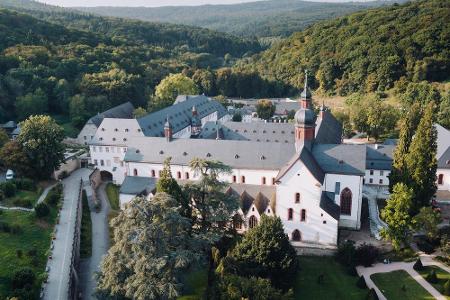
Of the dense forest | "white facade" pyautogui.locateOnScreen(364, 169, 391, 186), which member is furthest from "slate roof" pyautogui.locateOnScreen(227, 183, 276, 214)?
the dense forest

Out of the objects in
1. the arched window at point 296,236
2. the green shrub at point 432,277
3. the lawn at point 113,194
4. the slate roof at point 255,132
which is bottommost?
the green shrub at point 432,277

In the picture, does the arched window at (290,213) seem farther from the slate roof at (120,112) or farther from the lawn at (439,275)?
the slate roof at (120,112)

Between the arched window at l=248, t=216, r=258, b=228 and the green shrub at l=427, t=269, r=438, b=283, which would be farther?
the arched window at l=248, t=216, r=258, b=228

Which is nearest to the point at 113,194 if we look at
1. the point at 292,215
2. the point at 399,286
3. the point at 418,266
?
the point at 292,215

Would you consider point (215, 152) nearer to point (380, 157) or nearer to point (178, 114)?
point (380, 157)

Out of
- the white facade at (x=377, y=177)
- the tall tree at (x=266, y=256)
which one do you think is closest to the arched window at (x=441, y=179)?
the white facade at (x=377, y=177)

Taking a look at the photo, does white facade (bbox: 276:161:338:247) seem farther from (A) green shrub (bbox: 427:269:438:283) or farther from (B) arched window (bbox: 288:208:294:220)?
(A) green shrub (bbox: 427:269:438:283)
